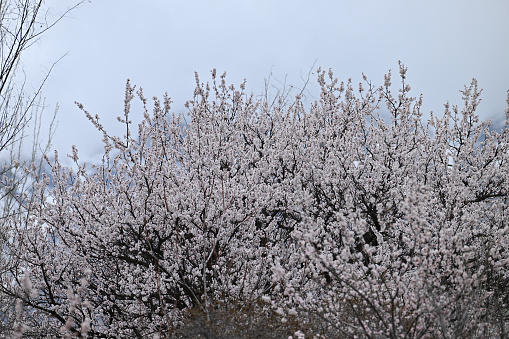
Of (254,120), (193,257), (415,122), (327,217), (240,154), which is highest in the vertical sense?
(254,120)

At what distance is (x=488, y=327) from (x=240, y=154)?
6616 mm

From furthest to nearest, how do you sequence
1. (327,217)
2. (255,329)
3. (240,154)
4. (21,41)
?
(240,154) → (327,217) → (21,41) → (255,329)

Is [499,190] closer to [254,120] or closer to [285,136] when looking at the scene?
[285,136]

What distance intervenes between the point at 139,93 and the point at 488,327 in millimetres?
7349

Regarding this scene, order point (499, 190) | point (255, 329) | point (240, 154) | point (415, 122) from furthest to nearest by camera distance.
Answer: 1. point (240, 154)
2. point (415, 122)
3. point (499, 190)
4. point (255, 329)

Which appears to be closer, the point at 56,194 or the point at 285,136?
the point at 56,194

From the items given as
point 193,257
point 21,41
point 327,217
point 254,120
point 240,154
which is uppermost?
point 254,120

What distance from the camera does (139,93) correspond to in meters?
8.38

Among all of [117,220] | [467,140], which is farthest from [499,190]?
[117,220]

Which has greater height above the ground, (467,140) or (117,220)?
(467,140)

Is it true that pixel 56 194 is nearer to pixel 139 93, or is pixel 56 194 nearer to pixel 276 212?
pixel 139 93

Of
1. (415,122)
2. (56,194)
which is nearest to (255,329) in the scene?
(56,194)

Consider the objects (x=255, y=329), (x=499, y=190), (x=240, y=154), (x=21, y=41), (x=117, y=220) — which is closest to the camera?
(x=255, y=329)

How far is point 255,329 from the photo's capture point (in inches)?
189
